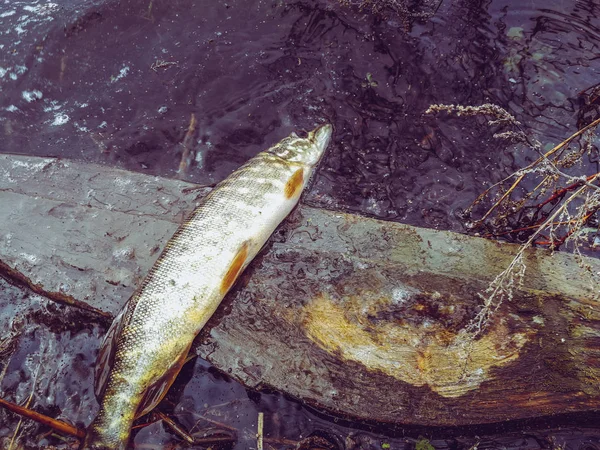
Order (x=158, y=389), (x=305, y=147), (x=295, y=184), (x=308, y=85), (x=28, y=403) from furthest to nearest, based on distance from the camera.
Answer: (x=308, y=85) → (x=305, y=147) → (x=295, y=184) → (x=28, y=403) → (x=158, y=389)

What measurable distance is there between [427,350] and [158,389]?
6.79 feet

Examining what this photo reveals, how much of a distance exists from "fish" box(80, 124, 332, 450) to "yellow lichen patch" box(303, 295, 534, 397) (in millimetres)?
1000

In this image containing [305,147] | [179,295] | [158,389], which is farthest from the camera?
[305,147]

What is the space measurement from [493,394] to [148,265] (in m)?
3.05

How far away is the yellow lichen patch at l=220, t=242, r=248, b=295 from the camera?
3.75 meters

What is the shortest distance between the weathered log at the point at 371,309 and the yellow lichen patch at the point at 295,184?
0.68 ft

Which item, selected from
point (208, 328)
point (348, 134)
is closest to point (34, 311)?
point (208, 328)

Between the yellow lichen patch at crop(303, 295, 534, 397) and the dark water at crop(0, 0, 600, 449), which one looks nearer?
the yellow lichen patch at crop(303, 295, 534, 397)

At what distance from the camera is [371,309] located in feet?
12.0

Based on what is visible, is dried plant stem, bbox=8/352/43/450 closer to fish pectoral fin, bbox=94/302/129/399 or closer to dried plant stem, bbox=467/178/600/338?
fish pectoral fin, bbox=94/302/129/399

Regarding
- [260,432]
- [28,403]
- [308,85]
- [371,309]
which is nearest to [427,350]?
[371,309]

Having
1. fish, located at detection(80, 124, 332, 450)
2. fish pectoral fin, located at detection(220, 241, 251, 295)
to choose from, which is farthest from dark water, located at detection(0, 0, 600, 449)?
fish pectoral fin, located at detection(220, 241, 251, 295)

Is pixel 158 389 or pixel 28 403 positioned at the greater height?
pixel 158 389

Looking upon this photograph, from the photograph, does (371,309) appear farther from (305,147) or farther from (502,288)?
(305,147)
